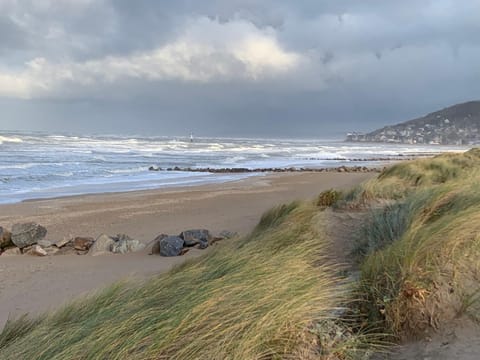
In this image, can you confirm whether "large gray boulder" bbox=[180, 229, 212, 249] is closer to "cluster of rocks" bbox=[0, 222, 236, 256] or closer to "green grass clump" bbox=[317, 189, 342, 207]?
"cluster of rocks" bbox=[0, 222, 236, 256]

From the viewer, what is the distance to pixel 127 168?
27.3 metres

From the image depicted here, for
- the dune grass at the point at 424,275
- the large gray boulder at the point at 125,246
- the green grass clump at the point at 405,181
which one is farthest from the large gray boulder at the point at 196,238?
the dune grass at the point at 424,275

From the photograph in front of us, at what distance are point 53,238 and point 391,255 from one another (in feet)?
25.2

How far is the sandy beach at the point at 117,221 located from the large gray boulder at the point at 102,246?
0.19m

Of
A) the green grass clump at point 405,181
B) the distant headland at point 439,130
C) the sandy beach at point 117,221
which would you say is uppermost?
the distant headland at point 439,130

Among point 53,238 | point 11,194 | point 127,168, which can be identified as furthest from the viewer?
point 127,168

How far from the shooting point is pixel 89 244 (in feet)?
28.2

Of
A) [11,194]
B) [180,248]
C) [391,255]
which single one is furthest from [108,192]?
[391,255]

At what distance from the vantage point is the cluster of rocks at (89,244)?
26.4 feet

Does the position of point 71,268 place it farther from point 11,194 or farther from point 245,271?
point 11,194

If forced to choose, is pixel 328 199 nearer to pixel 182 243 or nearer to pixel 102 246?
pixel 182 243

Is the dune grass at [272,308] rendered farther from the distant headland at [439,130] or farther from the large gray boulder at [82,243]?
the distant headland at [439,130]

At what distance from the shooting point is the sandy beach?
6.21 meters

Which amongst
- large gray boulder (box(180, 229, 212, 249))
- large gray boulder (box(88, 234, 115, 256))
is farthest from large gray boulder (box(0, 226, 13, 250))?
large gray boulder (box(180, 229, 212, 249))
